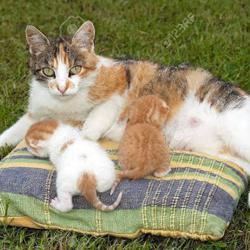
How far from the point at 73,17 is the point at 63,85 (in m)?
2.58

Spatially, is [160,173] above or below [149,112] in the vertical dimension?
below

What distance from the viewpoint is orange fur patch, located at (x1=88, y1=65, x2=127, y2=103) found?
3988 mm

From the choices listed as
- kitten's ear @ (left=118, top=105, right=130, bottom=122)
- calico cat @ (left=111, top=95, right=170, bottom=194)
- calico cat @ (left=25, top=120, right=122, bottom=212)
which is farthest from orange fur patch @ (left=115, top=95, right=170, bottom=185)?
kitten's ear @ (left=118, top=105, right=130, bottom=122)

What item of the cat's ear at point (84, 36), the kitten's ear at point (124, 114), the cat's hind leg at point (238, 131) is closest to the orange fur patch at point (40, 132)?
the kitten's ear at point (124, 114)

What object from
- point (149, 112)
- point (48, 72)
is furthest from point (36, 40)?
point (149, 112)

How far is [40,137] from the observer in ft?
12.0

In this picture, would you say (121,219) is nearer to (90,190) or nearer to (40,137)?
(90,190)

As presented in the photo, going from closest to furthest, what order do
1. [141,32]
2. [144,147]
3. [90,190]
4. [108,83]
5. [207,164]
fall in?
[90,190]
[144,147]
[207,164]
[108,83]
[141,32]

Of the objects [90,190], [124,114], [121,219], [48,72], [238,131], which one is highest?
[48,72]

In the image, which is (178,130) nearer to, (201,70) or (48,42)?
(201,70)

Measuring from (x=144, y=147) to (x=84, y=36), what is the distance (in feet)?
3.29

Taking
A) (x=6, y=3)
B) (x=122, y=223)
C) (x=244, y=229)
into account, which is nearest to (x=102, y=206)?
(x=122, y=223)

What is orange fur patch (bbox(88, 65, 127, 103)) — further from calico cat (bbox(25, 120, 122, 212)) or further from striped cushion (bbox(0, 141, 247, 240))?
striped cushion (bbox(0, 141, 247, 240))

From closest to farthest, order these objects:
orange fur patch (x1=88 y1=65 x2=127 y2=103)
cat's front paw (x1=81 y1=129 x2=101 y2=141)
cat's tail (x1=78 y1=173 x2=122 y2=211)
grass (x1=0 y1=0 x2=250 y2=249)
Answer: cat's tail (x1=78 y1=173 x2=122 y2=211) → cat's front paw (x1=81 y1=129 x2=101 y2=141) → orange fur patch (x1=88 y1=65 x2=127 y2=103) → grass (x1=0 y1=0 x2=250 y2=249)
